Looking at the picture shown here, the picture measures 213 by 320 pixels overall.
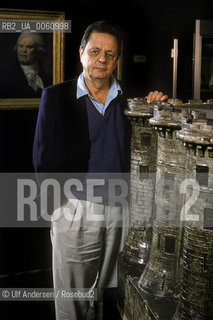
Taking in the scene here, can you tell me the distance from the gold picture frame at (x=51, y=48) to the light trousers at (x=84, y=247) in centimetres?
149

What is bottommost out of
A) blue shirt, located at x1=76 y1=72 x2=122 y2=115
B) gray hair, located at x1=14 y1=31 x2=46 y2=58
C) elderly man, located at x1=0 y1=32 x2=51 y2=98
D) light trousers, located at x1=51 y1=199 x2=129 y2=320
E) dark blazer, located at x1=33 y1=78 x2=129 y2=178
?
light trousers, located at x1=51 y1=199 x2=129 y2=320

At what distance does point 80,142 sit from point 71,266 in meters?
1.09

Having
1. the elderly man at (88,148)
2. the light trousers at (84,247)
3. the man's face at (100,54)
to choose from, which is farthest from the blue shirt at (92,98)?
the light trousers at (84,247)

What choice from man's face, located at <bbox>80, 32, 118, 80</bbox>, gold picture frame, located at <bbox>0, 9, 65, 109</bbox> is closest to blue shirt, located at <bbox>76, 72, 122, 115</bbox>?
man's face, located at <bbox>80, 32, 118, 80</bbox>

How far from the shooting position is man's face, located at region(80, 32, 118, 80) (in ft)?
12.4

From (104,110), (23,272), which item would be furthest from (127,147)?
(23,272)

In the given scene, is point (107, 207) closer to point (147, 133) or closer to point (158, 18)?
point (147, 133)

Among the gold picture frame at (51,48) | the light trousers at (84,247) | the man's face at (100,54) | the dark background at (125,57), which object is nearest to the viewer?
the man's face at (100,54)

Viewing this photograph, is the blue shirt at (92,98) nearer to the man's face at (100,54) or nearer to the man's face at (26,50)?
the man's face at (100,54)

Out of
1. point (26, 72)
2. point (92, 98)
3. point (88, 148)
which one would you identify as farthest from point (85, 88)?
point (26, 72)

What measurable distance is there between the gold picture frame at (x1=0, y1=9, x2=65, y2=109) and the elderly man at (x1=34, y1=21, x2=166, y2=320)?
1102mm

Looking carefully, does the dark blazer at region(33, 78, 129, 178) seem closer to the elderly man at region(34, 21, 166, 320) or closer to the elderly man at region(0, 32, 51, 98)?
the elderly man at region(34, 21, 166, 320)

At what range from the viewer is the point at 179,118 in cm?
291

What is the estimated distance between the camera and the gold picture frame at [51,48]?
4828 millimetres
